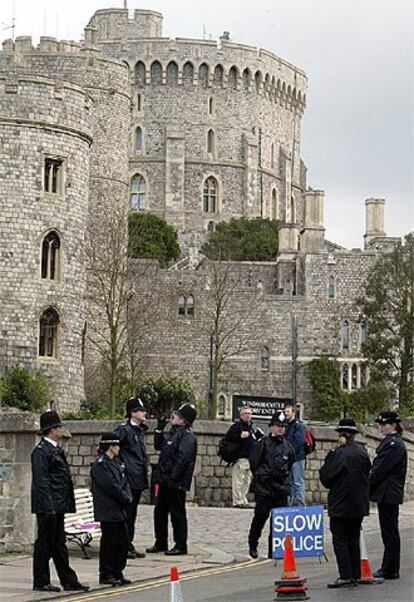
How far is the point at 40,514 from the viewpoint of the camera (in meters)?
19.5

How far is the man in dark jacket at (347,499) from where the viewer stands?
63.1 feet

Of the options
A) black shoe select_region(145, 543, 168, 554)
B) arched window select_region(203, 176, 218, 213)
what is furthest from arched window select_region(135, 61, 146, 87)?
black shoe select_region(145, 543, 168, 554)

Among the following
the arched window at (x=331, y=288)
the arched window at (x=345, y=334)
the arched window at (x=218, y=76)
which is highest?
the arched window at (x=218, y=76)

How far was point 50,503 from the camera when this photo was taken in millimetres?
19438

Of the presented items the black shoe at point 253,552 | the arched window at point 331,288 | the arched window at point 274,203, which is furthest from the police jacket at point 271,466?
the arched window at point 274,203

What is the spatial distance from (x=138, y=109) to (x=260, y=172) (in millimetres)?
8727

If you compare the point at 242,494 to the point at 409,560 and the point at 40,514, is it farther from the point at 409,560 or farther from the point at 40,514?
the point at 40,514

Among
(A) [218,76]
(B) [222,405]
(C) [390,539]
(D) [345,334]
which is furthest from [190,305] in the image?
(C) [390,539]

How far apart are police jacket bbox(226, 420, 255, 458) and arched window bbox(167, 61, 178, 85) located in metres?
89.6

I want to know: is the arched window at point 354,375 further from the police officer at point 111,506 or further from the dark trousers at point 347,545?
the dark trousers at point 347,545

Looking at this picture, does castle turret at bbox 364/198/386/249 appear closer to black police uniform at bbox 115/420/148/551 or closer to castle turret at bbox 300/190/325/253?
castle turret at bbox 300/190/325/253

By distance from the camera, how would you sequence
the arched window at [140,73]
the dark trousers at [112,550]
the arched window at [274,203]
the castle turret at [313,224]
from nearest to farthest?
the dark trousers at [112,550] → the castle turret at [313,224] → the arched window at [140,73] → the arched window at [274,203]

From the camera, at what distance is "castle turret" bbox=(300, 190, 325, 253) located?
313ft

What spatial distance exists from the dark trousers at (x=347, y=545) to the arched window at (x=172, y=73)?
313 ft
